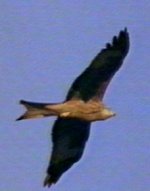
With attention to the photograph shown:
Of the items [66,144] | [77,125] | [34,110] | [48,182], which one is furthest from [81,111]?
[48,182]

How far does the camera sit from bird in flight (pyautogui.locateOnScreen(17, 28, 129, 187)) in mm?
9984

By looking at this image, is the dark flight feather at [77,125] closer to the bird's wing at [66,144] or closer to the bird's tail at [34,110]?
the bird's wing at [66,144]

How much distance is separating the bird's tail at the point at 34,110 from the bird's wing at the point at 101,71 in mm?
802

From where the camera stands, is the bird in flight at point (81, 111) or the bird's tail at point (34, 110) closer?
the bird's tail at point (34, 110)

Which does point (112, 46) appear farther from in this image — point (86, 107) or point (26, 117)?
point (26, 117)

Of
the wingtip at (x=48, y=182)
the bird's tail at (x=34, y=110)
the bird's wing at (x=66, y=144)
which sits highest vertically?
the bird's tail at (x=34, y=110)

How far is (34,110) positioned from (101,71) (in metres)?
1.73

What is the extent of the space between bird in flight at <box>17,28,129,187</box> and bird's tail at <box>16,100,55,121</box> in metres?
0.55

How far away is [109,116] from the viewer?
33.7ft

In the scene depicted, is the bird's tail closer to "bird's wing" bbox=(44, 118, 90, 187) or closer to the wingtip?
"bird's wing" bbox=(44, 118, 90, 187)

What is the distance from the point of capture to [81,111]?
394 inches

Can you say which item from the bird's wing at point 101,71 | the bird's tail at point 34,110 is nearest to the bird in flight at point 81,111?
the bird's wing at point 101,71

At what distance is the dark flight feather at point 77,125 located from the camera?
10047 millimetres

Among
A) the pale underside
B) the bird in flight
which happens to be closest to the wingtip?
the bird in flight
